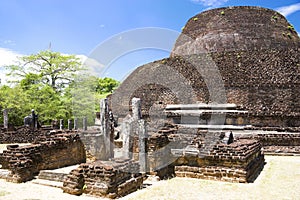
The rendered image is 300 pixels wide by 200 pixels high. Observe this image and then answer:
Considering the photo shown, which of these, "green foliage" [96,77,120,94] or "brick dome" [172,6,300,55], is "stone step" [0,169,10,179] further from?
"green foliage" [96,77,120,94]

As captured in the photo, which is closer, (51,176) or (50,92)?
(51,176)

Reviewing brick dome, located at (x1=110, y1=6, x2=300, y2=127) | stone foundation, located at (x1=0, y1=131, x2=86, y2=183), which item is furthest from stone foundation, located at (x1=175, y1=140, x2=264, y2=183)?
brick dome, located at (x1=110, y1=6, x2=300, y2=127)

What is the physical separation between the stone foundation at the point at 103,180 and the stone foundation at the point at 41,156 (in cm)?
188

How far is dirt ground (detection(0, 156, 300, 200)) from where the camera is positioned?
5463mm

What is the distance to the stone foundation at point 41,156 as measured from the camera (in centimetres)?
704

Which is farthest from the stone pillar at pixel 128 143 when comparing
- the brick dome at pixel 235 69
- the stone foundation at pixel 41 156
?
the brick dome at pixel 235 69

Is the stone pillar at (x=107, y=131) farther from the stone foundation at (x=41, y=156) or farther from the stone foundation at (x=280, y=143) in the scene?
the stone foundation at (x=280, y=143)

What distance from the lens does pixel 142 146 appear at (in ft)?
24.4

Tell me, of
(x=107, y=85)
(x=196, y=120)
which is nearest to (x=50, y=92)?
(x=196, y=120)

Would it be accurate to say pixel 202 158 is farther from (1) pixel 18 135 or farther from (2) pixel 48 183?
(1) pixel 18 135

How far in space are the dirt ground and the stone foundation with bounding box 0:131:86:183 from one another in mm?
419

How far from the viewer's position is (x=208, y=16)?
73.2 ft

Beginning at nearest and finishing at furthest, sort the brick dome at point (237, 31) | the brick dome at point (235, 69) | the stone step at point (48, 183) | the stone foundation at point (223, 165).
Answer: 1. the stone step at point (48, 183)
2. the stone foundation at point (223, 165)
3. the brick dome at point (235, 69)
4. the brick dome at point (237, 31)

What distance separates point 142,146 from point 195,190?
2045 millimetres
